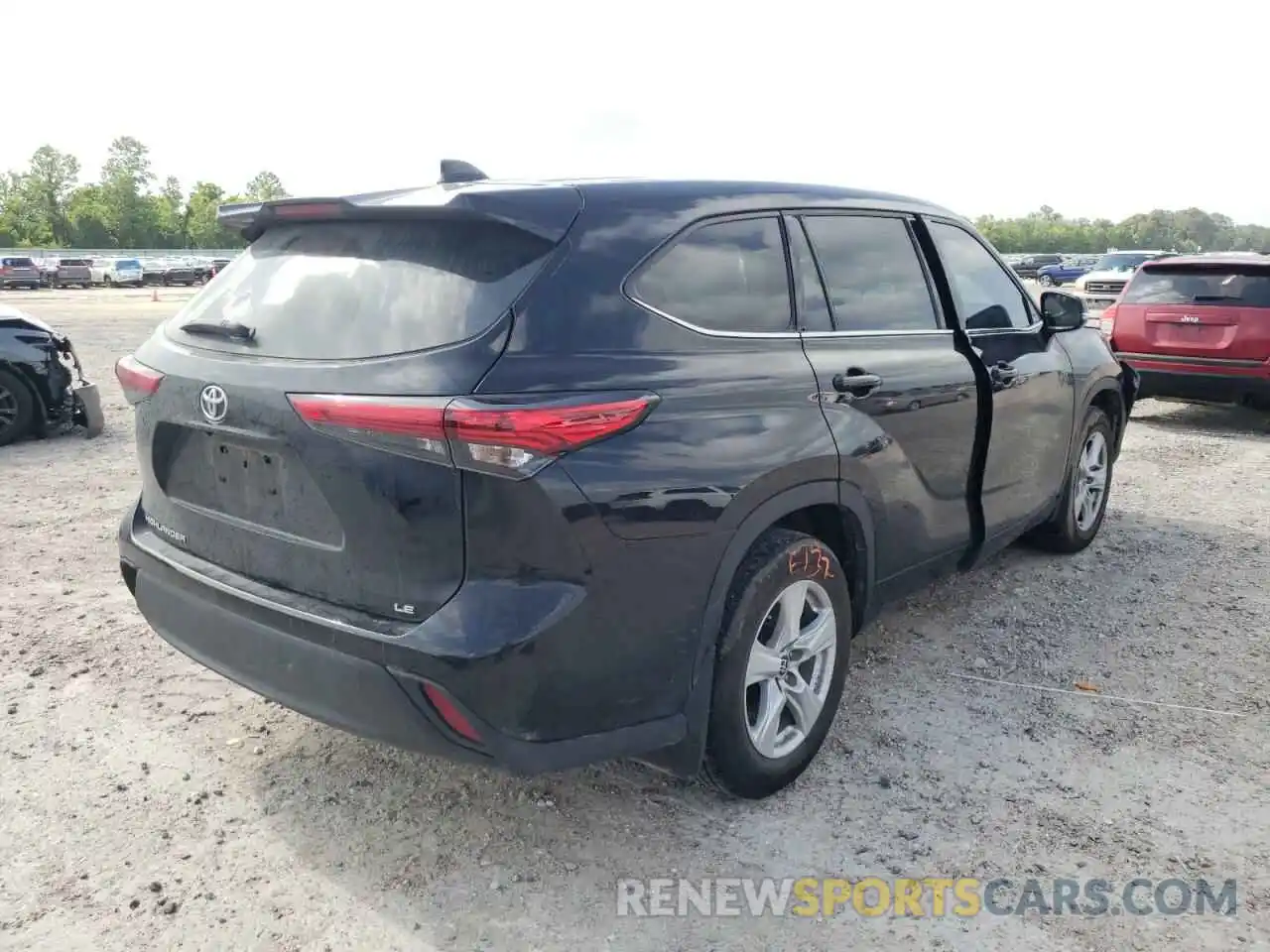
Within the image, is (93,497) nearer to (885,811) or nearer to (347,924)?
(347,924)

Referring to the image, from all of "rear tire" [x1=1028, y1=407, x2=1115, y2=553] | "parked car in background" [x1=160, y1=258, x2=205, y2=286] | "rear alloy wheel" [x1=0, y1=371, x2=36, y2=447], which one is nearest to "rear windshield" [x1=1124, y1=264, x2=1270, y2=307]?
"rear tire" [x1=1028, y1=407, x2=1115, y2=553]

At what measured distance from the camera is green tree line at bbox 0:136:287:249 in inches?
3969

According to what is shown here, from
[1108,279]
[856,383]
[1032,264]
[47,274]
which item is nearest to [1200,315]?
[856,383]

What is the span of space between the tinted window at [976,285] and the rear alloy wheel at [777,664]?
1508 mm

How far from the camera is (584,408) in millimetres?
2574

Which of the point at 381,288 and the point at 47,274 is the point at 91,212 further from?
the point at 381,288

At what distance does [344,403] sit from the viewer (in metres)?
2.59

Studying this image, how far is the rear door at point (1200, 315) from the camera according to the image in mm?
9266

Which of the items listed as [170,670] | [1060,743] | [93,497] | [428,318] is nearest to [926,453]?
[1060,743]

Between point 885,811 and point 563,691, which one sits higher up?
point 563,691

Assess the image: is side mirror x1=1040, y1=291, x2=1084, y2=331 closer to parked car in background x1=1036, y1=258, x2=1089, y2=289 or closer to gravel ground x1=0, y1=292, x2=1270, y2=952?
gravel ground x1=0, y1=292, x2=1270, y2=952

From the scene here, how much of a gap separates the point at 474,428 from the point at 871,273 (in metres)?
1.93

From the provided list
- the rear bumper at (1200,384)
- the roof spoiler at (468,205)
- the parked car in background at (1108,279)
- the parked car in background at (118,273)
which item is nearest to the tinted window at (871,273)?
the roof spoiler at (468,205)

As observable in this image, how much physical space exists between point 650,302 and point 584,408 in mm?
458
